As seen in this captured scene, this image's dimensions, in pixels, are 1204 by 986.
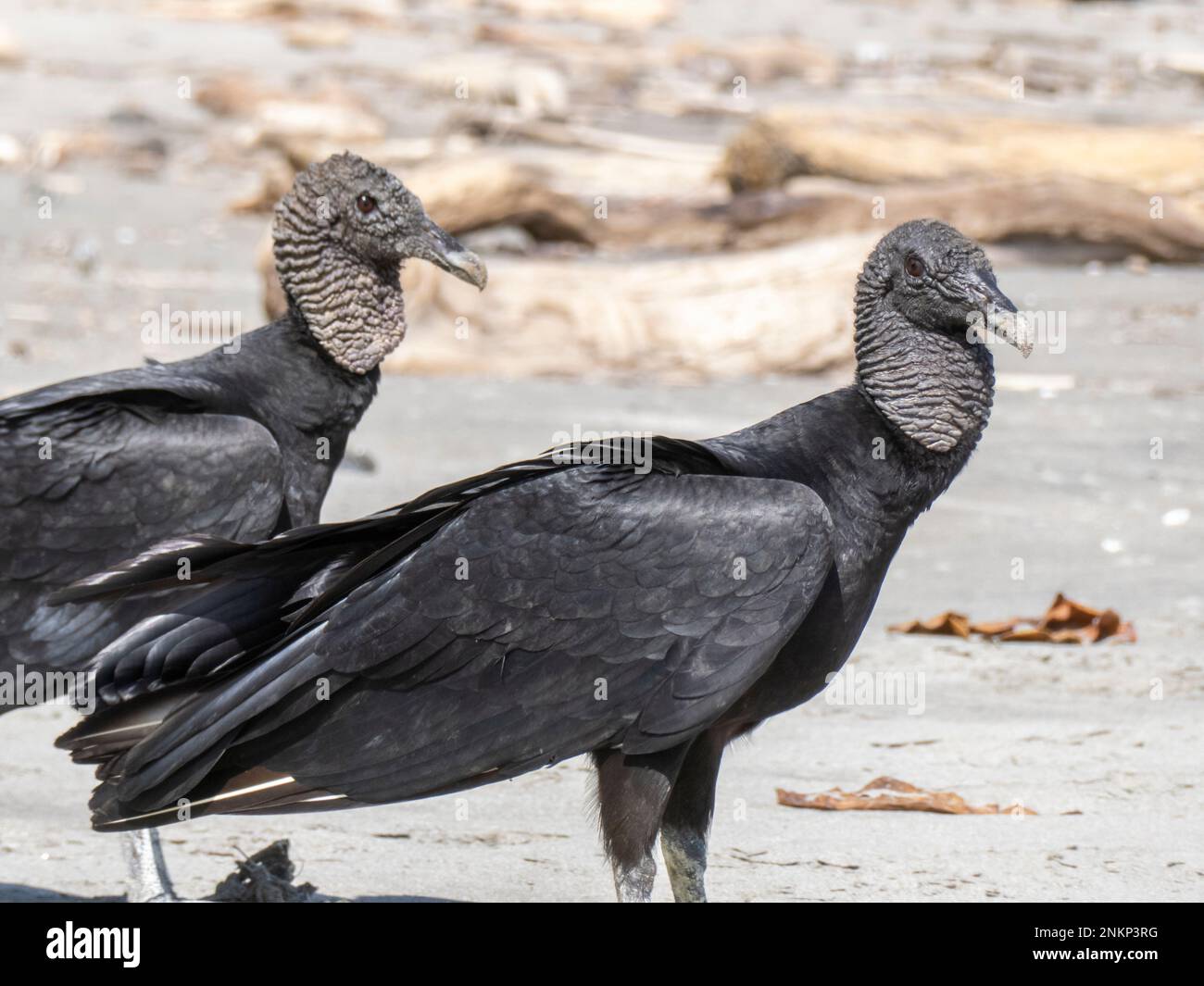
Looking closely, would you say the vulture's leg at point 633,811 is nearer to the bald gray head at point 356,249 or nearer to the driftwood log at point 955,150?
the bald gray head at point 356,249

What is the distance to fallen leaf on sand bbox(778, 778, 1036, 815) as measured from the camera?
3.83 metres

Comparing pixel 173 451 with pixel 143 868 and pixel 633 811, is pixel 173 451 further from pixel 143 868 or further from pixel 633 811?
pixel 633 811

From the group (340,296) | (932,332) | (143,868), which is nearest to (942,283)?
(932,332)

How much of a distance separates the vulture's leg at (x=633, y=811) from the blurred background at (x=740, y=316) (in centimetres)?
51

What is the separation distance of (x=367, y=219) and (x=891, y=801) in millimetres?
1675

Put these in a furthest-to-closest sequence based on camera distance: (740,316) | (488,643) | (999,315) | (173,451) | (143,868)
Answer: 1. (740,316)
2. (173,451)
3. (143,868)
4. (999,315)
5. (488,643)

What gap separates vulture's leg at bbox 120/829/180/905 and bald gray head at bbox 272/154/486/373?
3.56 ft

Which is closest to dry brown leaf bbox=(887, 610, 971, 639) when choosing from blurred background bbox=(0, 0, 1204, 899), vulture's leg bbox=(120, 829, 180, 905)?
blurred background bbox=(0, 0, 1204, 899)

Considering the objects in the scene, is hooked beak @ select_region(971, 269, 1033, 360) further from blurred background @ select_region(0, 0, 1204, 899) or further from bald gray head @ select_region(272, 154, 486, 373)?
bald gray head @ select_region(272, 154, 486, 373)

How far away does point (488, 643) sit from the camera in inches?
116

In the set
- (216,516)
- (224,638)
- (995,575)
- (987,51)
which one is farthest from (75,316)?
(987,51)

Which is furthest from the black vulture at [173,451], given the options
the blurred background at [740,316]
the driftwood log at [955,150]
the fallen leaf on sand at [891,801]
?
the driftwood log at [955,150]

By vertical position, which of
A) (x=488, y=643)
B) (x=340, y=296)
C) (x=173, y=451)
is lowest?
(x=488, y=643)

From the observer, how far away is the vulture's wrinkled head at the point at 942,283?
123 inches
